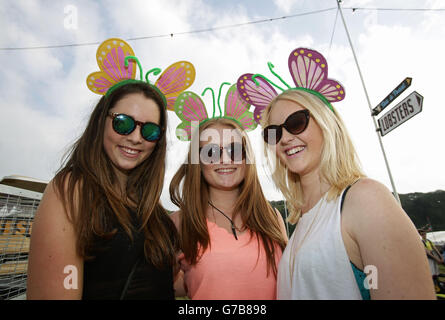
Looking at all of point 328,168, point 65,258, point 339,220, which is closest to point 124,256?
point 65,258

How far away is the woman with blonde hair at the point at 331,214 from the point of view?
991mm

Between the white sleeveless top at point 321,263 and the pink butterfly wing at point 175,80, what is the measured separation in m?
1.82

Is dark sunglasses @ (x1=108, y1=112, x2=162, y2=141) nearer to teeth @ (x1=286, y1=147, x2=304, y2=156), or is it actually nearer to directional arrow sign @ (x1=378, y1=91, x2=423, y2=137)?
teeth @ (x1=286, y1=147, x2=304, y2=156)

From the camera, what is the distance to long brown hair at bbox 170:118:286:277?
193 centimetres

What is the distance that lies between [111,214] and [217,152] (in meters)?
1.12

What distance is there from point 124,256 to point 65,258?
0.32 metres

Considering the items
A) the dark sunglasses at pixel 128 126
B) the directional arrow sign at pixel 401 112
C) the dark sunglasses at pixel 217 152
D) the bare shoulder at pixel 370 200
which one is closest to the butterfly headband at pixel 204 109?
the dark sunglasses at pixel 217 152

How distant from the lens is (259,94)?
2.30 metres

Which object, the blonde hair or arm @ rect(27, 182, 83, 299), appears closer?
arm @ rect(27, 182, 83, 299)

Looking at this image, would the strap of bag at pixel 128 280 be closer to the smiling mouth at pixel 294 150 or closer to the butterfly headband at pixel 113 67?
the smiling mouth at pixel 294 150

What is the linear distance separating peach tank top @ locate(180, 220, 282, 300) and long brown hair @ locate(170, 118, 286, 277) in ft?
0.23

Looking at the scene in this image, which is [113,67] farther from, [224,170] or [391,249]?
[391,249]

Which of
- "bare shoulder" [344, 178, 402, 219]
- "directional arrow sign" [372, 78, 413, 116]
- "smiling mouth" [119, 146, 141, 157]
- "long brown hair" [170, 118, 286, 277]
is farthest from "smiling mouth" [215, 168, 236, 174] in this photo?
"directional arrow sign" [372, 78, 413, 116]
